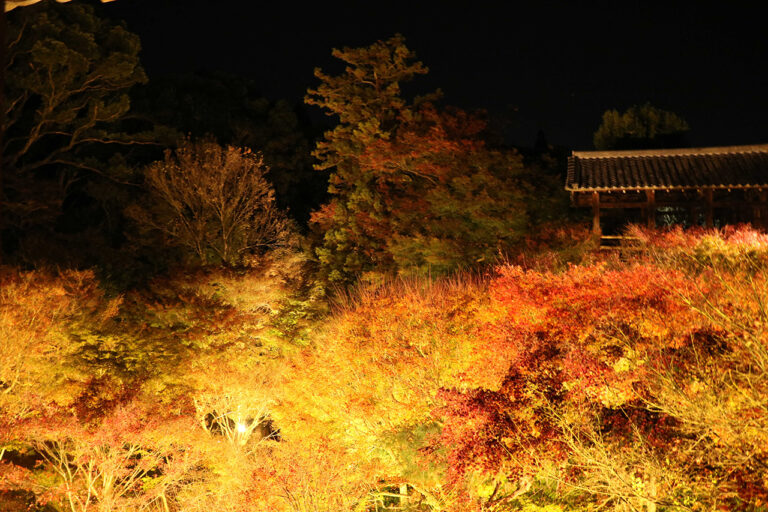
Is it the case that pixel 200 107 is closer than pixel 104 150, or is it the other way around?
pixel 104 150

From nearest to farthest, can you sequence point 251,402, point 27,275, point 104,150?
1. point 27,275
2. point 251,402
3. point 104,150

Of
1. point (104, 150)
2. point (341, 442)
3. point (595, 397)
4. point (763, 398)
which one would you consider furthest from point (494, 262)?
point (104, 150)

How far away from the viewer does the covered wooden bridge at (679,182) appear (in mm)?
12914

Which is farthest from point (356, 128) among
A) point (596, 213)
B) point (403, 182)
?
point (596, 213)

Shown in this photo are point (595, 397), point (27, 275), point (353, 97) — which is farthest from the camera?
point (353, 97)

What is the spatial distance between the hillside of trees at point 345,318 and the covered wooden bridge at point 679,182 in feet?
2.99

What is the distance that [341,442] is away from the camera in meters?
11.3

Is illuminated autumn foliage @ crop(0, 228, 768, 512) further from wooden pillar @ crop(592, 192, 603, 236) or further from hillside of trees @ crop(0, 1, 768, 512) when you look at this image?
wooden pillar @ crop(592, 192, 603, 236)

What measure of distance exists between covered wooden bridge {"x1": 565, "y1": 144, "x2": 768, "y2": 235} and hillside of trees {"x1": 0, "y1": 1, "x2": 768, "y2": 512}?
91 centimetres

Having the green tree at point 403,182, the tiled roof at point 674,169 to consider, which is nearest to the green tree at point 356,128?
the green tree at point 403,182

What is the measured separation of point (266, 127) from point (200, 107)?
235cm

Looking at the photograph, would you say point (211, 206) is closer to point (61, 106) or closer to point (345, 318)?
point (61, 106)

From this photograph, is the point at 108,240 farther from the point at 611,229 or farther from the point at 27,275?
the point at 611,229

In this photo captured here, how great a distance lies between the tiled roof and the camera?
12930mm
